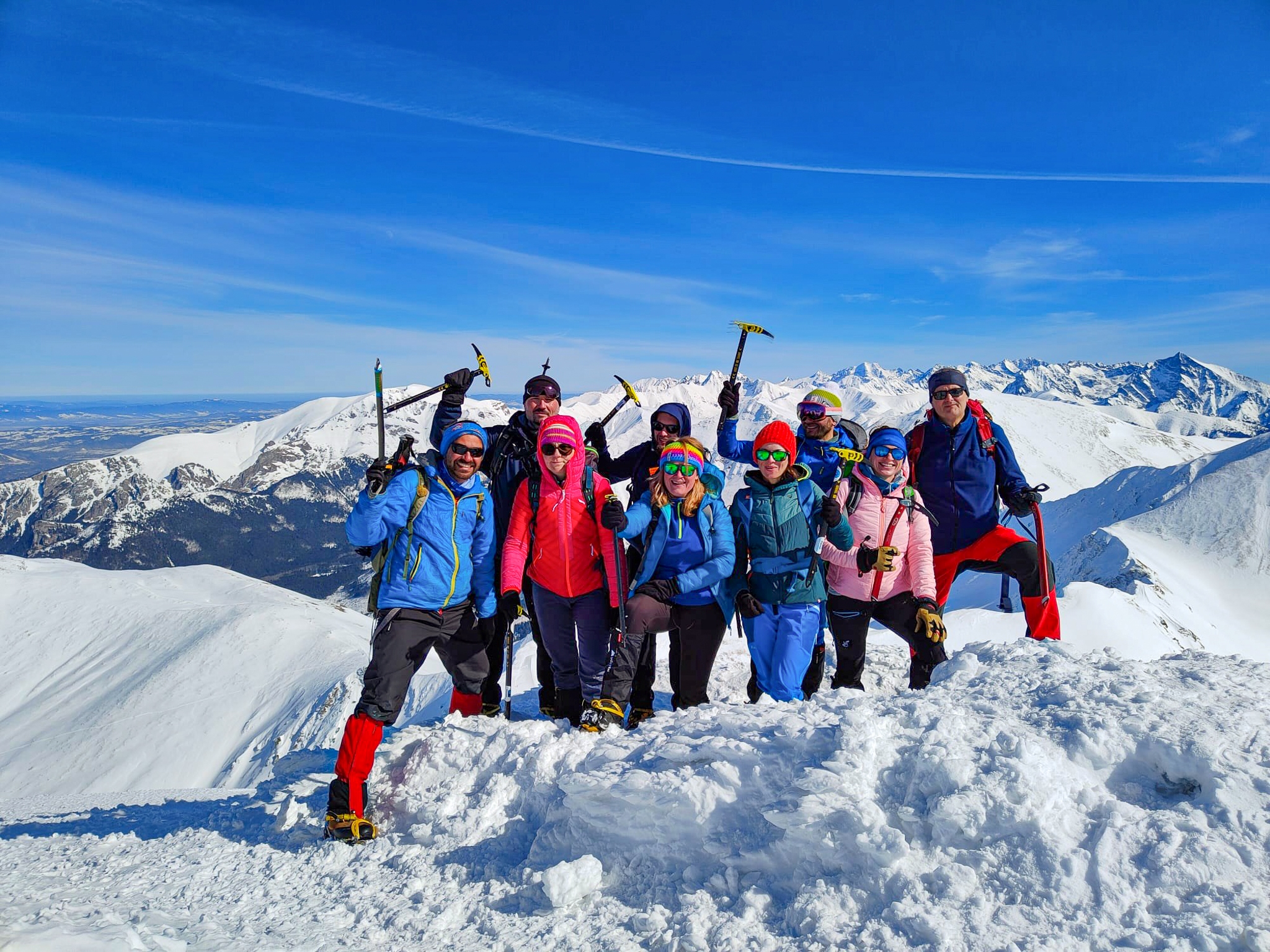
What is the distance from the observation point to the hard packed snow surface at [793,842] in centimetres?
347

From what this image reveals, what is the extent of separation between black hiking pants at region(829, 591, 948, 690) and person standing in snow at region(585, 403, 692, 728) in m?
1.76

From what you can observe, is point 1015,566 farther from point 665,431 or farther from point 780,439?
point 665,431

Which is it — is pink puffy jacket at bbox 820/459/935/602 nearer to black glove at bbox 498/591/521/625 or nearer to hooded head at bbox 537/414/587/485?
hooded head at bbox 537/414/587/485

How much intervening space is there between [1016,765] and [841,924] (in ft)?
4.56

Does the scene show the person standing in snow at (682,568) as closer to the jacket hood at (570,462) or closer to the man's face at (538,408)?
the jacket hood at (570,462)

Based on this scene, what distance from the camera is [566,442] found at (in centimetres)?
684

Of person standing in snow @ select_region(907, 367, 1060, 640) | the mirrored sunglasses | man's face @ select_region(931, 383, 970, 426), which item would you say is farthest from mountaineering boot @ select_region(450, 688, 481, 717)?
man's face @ select_region(931, 383, 970, 426)

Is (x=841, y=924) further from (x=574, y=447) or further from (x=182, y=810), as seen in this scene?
(x=182, y=810)

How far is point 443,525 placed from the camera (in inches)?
253

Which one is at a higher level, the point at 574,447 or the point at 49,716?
the point at 574,447

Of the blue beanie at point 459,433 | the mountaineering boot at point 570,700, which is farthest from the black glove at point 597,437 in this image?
the mountaineering boot at point 570,700

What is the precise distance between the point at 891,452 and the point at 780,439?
119cm

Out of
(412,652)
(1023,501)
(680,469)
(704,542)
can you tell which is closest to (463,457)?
(412,652)

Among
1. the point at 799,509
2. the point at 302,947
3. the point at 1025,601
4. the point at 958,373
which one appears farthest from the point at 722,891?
the point at 958,373
